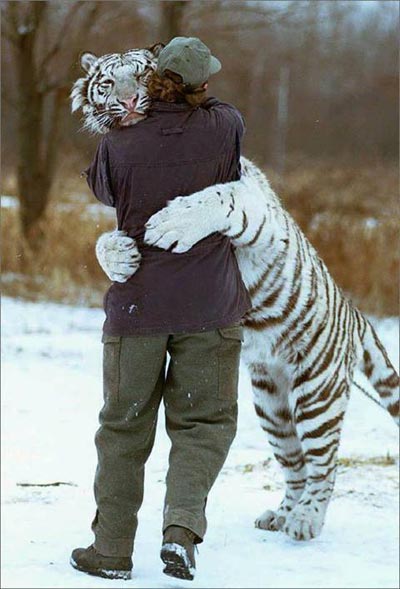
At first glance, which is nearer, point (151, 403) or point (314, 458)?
point (151, 403)

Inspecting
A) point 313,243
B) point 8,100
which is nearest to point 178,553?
point 313,243

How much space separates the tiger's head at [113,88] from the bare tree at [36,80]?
23.1 feet

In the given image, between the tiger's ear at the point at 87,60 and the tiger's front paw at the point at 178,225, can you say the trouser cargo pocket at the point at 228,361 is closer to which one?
the tiger's front paw at the point at 178,225

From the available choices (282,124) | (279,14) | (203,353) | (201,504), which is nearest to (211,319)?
(203,353)

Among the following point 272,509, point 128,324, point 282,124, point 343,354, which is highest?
point 128,324

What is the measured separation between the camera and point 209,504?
4.72 metres

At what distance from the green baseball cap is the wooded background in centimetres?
253

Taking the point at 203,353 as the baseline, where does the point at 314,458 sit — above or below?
below

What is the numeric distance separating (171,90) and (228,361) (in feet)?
3.03

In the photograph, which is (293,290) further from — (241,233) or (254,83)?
(254,83)

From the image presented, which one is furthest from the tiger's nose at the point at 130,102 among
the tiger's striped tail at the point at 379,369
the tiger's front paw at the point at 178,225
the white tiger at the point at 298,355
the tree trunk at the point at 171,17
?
the tree trunk at the point at 171,17

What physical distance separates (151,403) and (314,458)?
3.60ft

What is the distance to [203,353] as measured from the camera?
3.51 m

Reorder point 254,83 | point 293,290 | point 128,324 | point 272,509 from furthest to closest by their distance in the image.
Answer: point 254,83 → point 272,509 → point 293,290 → point 128,324
